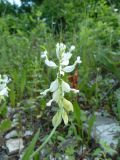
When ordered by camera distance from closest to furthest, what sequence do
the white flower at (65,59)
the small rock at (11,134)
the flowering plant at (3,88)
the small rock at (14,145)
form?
the white flower at (65,59)
the flowering plant at (3,88)
the small rock at (14,145)
the small rock at (11,134)

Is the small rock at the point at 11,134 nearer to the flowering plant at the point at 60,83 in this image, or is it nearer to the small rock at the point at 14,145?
the small rock at the point at 14,145

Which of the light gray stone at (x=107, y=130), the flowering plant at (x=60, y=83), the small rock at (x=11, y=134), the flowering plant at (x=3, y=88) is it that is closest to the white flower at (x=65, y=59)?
the flowering plant at (x=60, y=83)

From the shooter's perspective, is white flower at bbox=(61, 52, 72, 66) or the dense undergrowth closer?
white flower at bbox=(61, 52, 72, 66)

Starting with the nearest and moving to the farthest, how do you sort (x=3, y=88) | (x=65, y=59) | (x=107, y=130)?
(x=65, y=59) → (x=3, y=88) → (x=107, y=130)

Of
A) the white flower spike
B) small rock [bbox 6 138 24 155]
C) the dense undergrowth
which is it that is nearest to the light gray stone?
the dense undergrowth

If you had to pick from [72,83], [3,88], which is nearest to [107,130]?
[72,83]

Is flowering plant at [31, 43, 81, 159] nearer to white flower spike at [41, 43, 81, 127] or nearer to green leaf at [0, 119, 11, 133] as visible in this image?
white flower spike at [41, 43, 81, 127]

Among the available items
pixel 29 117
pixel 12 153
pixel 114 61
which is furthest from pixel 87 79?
pixel 12 153

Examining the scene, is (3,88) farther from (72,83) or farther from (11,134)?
(11,134)

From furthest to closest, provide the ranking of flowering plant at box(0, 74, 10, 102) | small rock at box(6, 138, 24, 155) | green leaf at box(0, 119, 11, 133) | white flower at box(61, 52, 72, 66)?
small rock at box(6, 138, 24, 155) → green leaf at box(0, 119, 11, 133) → flowering plant at box(0, 74, 10, 102) → white flower at box(61, 52, 72, 66)
